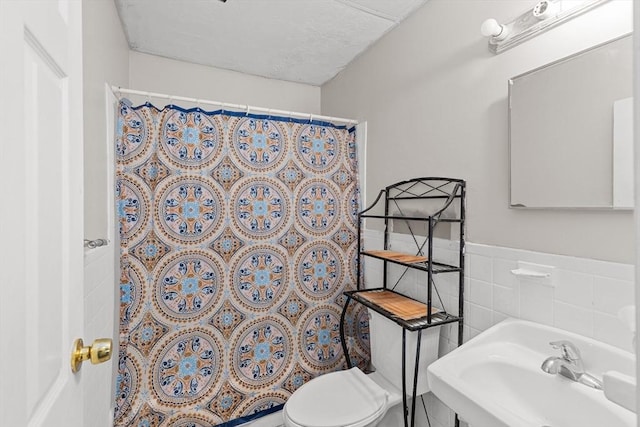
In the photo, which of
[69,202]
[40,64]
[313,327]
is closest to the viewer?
[40,64]

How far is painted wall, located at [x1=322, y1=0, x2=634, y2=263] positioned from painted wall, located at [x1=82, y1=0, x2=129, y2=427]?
1410 mm

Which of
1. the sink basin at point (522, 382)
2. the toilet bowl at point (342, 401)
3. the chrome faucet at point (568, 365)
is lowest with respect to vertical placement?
the toilet bowl at point (342, 401)

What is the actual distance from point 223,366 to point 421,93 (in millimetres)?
1776

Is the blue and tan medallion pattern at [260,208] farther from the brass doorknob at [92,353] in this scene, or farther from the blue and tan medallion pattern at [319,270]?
the brass doorknob at [92,353]

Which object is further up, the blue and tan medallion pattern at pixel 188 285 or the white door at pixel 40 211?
the white door at pixel 40 211

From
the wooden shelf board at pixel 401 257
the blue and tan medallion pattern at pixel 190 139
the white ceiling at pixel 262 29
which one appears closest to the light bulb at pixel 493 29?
the white ceiling at pixel 262 29

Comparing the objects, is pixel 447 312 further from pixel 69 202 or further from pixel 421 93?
pixel 69 202

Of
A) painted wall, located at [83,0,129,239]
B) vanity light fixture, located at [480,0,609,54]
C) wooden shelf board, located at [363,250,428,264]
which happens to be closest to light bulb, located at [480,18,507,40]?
vanity light fixture, located at [480,0,609,54]

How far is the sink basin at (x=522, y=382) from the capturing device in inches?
32.9

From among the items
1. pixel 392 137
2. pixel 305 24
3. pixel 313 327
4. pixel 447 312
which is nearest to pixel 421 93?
pixel 392 137

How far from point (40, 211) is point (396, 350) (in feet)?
4.88

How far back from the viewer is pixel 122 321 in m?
1.56

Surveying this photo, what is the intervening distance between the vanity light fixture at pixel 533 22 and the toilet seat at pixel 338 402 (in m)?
1.57

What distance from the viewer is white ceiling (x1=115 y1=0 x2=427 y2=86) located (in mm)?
1656
